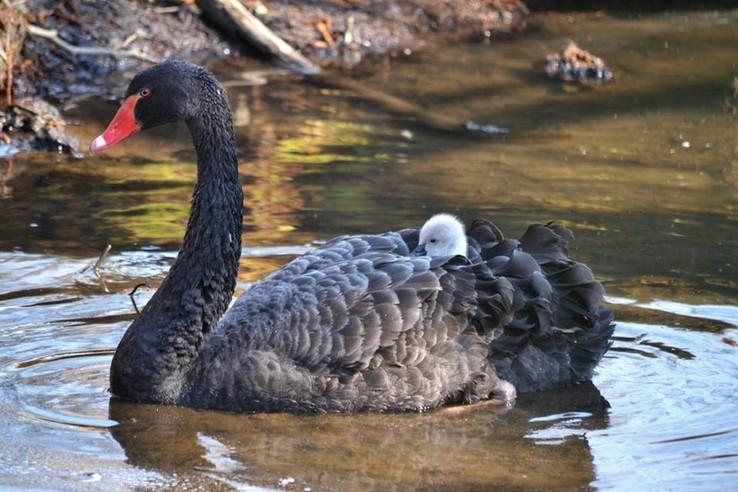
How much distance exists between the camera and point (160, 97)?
5.76 meters

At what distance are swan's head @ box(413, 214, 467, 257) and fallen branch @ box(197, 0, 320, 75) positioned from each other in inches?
270

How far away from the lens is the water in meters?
5.16

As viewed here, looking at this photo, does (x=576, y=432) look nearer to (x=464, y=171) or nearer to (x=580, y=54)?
(x=464, y=171)

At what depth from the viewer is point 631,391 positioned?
19.7ft

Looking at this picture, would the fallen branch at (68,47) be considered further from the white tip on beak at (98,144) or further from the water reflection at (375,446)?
the water reflection at (375,446)

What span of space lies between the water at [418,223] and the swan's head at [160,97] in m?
1.08

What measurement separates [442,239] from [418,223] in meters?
2.03

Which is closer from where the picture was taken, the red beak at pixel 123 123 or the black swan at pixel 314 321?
the black swan at pixel 314 321

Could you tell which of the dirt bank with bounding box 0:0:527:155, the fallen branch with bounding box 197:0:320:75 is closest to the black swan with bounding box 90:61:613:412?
the dirt bank with bounding box 0:0:527:155

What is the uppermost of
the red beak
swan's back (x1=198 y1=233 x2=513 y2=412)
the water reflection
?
the red beak

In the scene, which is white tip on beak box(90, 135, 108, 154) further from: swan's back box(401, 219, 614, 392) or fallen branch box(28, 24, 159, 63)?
fallen branch box(28, 24, 159, 63)

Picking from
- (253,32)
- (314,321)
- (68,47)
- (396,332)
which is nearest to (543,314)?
(396,332)

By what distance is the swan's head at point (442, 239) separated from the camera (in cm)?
615

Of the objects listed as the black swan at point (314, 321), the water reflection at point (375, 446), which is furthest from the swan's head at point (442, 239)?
the water reflection at point (375, 446)
